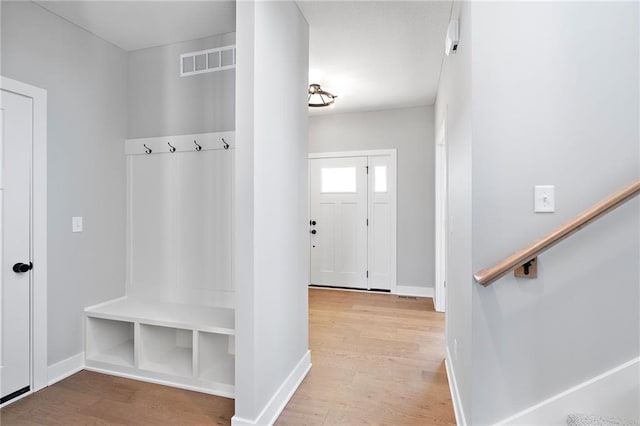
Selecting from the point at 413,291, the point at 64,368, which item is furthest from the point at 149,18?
the point at 413,291

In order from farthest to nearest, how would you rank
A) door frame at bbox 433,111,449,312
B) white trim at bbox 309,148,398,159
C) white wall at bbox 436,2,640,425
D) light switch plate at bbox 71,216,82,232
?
white trim at bbox 309,148,398,159
door frame at bbox 433,111,449,312
light switch plate at bbox 71,216,82,232
white wall at bbox 436,2,640,425

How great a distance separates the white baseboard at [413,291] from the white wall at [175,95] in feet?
10.8

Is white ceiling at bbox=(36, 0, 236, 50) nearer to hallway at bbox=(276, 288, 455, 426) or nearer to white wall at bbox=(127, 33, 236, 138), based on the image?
white wall at bbox=(127, 33, 236, 138)

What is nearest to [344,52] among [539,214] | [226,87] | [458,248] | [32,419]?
[226,87]

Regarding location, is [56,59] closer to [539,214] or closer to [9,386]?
[9,386]

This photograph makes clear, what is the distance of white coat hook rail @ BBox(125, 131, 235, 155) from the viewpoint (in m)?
2.52

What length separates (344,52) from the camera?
289 cm

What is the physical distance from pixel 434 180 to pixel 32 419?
14.5 feet

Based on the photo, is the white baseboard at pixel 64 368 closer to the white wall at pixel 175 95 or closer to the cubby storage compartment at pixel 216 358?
the cubby storage compartment at pixel 216 358

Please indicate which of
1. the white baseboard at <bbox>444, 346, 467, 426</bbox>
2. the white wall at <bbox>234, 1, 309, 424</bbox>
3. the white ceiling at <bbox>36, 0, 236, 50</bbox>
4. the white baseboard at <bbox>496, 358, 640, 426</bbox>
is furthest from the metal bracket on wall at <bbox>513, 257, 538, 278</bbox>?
the white ceiling at <bbox>36, 0, 236, 50</bbox>

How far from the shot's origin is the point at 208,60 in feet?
8.54

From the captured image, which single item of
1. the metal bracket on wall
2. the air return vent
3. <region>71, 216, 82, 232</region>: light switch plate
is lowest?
the metal bracket on wall

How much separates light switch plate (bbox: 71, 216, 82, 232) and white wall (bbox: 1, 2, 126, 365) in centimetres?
3

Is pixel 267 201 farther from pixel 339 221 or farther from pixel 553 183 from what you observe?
pixel 339 221
